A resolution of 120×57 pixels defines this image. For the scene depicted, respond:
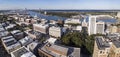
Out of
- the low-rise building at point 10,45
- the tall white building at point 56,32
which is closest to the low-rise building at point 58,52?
the low-rise building at point 10,45

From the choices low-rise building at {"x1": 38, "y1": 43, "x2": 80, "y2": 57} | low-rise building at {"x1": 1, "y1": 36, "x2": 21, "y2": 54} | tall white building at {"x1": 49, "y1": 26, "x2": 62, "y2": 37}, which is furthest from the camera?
tall white building at {"x1": 49, "y1": 26, "x2": 62, "y2": 37}

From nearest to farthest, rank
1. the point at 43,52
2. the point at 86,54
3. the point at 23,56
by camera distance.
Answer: the point at 23,56 → the point at 43,52 → the point at 86,54

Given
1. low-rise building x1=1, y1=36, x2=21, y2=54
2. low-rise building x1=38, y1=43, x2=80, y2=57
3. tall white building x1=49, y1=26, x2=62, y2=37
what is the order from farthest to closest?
tall white building x1=49, y1=26, x2=62, y2=37 → low-rise building x1=1, y1=36, x2=21, y2=54 → low-rise building x1=38, y1=43, x2=80, y2=57

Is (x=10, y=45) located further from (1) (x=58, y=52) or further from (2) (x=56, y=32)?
(2) (x=56, y=32)

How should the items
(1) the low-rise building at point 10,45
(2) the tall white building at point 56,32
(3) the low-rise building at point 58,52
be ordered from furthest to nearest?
(2) the tall white building at point 56,32, (1) the low-rise building at point 10,45, (3) the low-rise building at point 58,52

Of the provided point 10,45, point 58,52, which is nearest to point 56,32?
point 10,45

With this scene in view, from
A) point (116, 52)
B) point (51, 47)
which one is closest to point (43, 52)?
point (51, 47)

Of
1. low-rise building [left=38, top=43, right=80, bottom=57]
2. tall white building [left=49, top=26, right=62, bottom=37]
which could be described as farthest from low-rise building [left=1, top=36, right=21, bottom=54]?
tall white building [left=49, top=26, right=62, bottom=37]

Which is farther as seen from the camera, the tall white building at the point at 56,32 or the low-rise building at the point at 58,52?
the tall white building at the point at 56,32

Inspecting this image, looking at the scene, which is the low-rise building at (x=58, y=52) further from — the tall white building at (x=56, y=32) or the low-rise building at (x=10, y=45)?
the tall white building at (x=56, y=32)

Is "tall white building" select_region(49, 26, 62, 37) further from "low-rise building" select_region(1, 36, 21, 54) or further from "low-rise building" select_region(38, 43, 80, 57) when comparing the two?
"low-rise building" select_region(38, 43, 80, 57)

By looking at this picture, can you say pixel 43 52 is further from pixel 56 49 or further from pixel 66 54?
pixel 66 54
